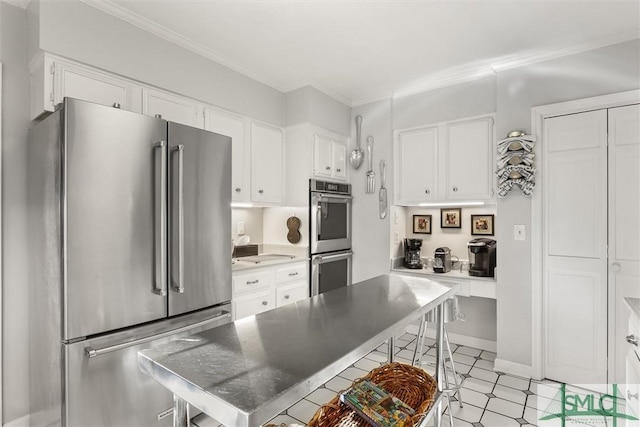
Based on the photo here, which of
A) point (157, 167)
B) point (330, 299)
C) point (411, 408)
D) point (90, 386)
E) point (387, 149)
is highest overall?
point (387, 149)

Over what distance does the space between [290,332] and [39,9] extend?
7.57 feet

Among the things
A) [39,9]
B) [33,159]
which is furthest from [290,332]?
[39,9]

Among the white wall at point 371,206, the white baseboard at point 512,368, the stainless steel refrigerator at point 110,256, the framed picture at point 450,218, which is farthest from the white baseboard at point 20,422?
the framed picture at point 450,218

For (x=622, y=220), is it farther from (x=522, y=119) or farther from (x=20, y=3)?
(x=20, y=3)

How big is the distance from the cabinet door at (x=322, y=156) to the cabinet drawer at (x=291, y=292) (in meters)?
1.14

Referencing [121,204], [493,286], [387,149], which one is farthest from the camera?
[387,149]

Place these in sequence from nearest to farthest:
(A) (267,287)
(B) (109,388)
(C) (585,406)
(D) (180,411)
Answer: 1. (D) (180,411)
2. (B) (109,388)
3. (C) (585,406)
4. (A) (267,287)

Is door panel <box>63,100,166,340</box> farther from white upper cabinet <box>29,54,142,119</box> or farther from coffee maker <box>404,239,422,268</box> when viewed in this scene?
coffee maker <box>404,239,422,268</box>

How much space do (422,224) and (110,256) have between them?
306cm

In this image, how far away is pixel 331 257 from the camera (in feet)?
11.8

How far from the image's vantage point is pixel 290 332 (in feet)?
3.32

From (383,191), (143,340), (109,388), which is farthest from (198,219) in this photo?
(383,191)

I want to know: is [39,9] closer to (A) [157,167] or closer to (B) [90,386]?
(A) [157,167]

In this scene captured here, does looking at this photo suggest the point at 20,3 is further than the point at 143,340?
Yes
